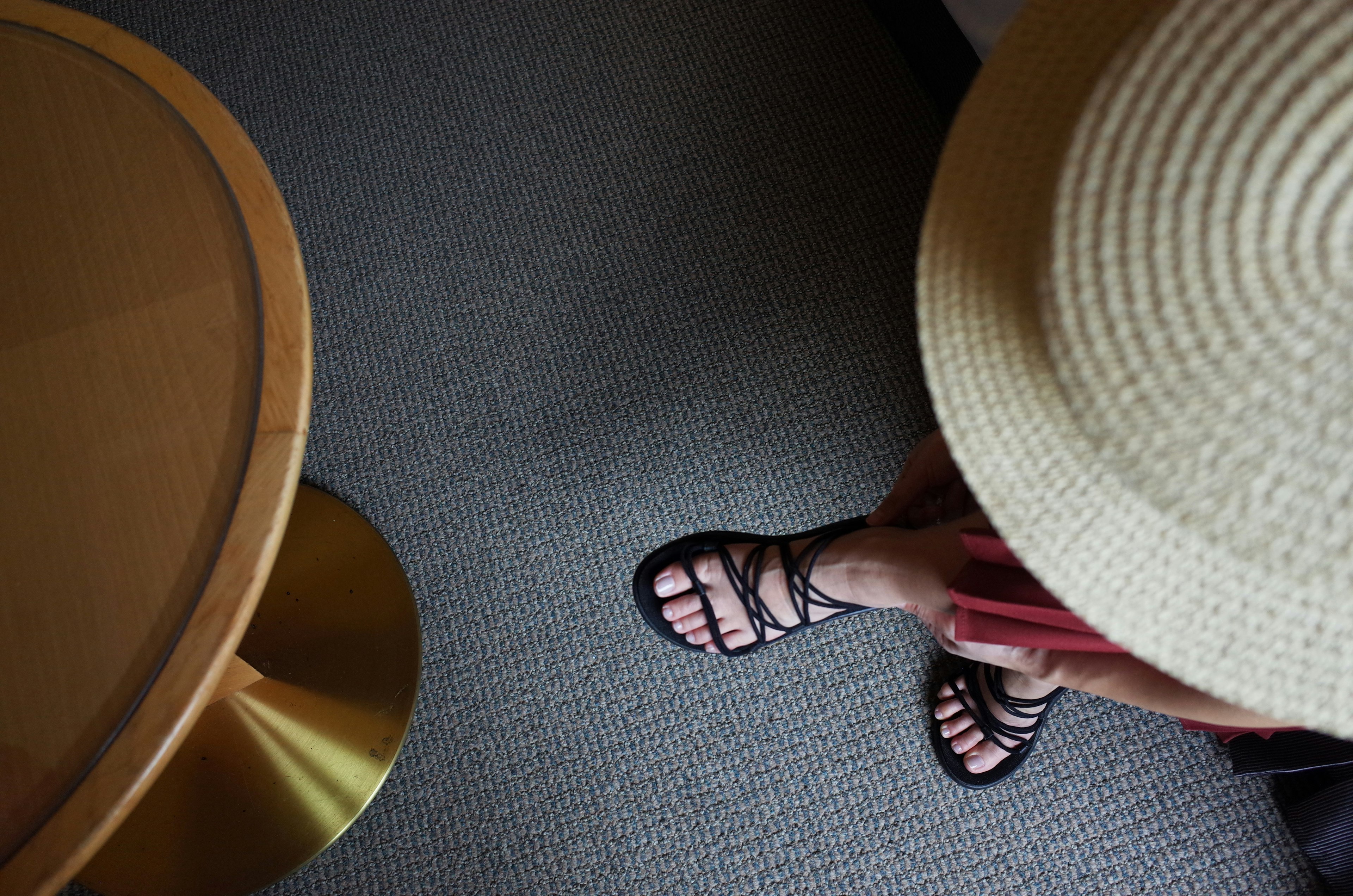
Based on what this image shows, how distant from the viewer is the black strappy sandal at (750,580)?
919 millimetres

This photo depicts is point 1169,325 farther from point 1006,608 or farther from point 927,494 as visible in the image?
point 927,494

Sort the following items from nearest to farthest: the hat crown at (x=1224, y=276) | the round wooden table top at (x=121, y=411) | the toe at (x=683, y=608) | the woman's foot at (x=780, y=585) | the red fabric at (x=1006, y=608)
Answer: the hat crown at (x=1224, y=276)
the round wooden table top at (x=121, y=411)
the red fabric at (x=1006, y=608)
the woman's foot at (x=780, y=585)
the toe at (x=683, y=608)

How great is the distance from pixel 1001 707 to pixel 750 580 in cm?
32

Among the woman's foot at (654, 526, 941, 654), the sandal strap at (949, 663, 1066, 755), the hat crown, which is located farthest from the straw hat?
the sandal strap at (949, 663, 1066, 755)

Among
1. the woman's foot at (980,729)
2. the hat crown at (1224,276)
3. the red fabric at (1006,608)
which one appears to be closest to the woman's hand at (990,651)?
the red fabric at (1006,608)

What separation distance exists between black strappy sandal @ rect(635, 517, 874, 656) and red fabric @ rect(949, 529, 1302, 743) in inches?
8.8

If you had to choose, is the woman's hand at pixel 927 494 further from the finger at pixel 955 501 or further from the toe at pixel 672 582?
the toe at pixel 672 582

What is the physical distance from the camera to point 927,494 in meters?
0.90

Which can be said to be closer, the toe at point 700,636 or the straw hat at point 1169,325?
the straw hat at point 1169,325

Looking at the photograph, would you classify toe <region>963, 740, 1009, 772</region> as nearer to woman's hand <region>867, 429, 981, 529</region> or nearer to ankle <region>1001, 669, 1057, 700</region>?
ankle <region>1001, 669, 1057, 700</region>

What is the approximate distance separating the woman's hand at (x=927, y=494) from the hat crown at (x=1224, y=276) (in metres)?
0.50

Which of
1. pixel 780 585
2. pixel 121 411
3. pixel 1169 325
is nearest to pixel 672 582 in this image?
pixel 780 585

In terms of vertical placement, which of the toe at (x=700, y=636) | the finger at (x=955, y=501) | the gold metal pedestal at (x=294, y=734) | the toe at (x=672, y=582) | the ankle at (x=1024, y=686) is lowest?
the gold metal pedestal at (x=294, y=734)

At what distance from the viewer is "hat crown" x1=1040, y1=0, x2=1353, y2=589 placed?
11.4 inches
